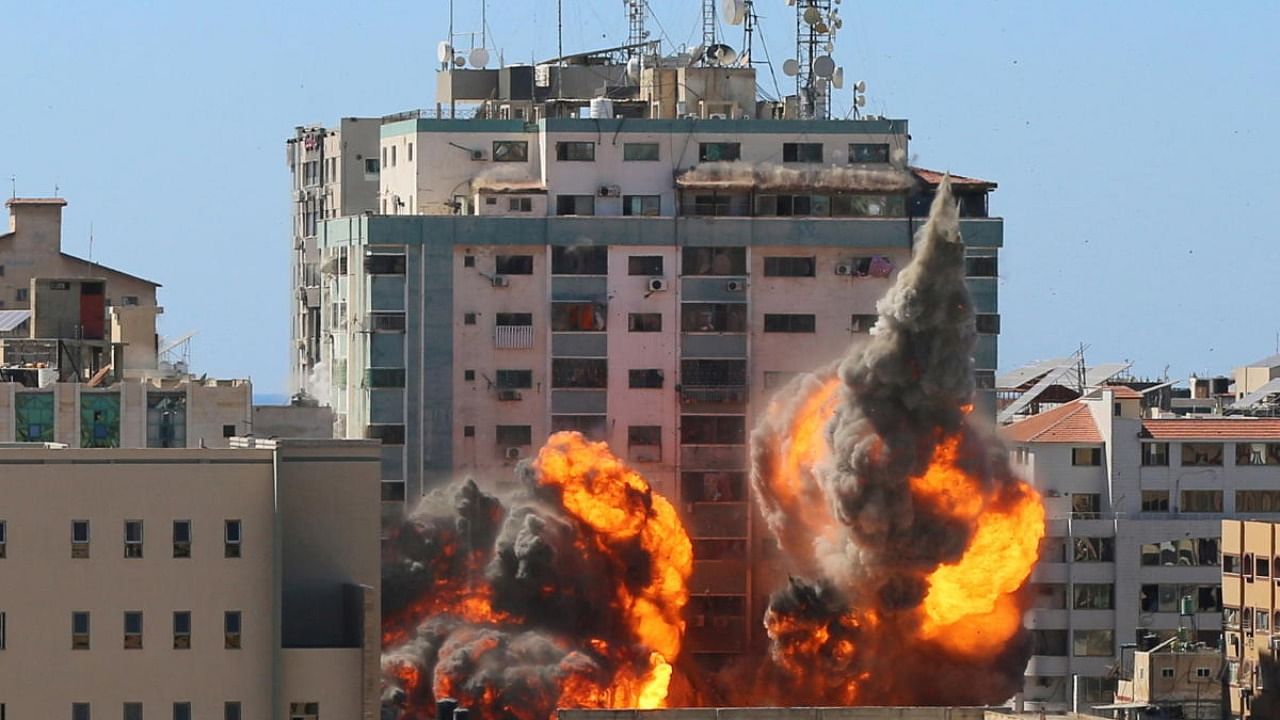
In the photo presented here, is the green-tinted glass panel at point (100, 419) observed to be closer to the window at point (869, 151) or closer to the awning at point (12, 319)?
the awning at point (12, 319)

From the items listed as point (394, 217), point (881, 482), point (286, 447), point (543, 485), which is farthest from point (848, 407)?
point (286, 447)

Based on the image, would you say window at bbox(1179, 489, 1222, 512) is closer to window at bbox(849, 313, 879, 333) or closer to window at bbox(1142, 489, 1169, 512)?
window at bbox(1142, 489, 1169, 512)

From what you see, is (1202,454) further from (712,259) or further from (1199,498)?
(712,259)

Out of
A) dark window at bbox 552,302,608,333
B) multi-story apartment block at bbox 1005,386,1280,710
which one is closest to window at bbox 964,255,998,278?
multi-story apartment block at bbox 1005,386,1280,710

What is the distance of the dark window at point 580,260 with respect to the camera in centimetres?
16388

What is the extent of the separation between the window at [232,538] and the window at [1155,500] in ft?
205

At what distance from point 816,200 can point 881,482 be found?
2280cm

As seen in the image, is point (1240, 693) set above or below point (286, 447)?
below

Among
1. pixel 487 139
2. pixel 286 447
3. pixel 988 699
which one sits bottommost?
pixel 988 699

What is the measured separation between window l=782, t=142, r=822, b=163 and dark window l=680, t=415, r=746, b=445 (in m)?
11.0

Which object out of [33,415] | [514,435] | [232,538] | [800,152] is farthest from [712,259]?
[232,538]

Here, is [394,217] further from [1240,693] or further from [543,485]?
[1240,693]

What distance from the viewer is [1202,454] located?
554 ft

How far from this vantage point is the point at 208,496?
114 metres
